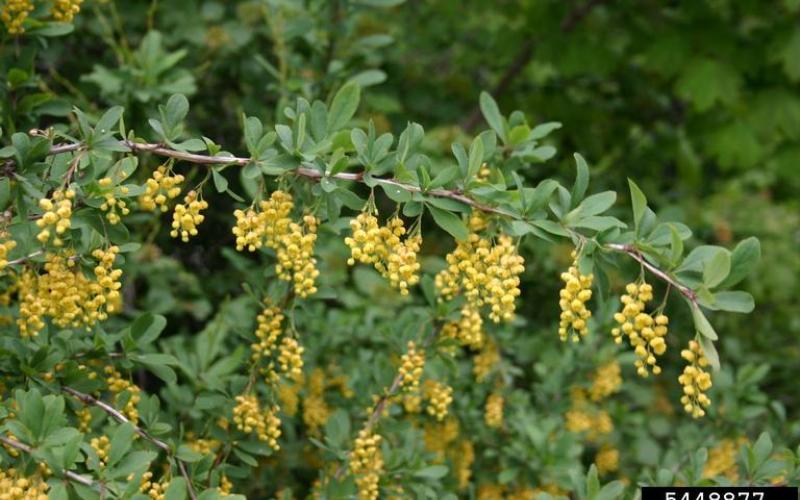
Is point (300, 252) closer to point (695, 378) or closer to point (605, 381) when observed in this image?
point (695, 378)

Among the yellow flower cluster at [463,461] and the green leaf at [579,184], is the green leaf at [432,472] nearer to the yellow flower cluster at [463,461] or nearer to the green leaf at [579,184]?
the yellow flower cluster at [463,461]

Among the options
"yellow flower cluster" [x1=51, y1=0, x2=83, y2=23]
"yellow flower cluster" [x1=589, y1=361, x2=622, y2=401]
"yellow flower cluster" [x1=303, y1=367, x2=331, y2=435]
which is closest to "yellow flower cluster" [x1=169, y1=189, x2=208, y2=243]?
"yellow flower cluster" [x1=51, y1=0, x2=83, y2=23]

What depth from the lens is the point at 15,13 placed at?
7.03 ft

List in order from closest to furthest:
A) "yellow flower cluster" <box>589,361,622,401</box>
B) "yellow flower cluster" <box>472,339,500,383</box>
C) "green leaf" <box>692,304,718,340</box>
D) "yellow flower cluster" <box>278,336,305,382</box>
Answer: "green leaf" <box>692,304,718,340</box> < "yellow flower cluster" <box>278,336,305,382</box> < "yellow flower cluster" <box>472,339,500,383</box> < "yellow flower cluster" <box>589,361,622,401</box>

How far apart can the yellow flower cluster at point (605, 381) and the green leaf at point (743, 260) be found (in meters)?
1.35

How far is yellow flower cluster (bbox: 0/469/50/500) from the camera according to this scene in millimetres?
1616

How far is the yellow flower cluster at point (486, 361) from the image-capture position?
9.30 feet

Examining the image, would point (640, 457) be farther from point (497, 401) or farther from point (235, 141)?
point (235, 141)

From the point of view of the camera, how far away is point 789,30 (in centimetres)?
381

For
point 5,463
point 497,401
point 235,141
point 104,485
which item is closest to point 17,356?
point 5,463

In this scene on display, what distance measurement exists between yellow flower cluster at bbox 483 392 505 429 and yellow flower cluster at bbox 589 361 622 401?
35cm

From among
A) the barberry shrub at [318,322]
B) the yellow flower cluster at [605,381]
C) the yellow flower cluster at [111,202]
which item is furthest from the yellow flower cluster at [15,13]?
the yellow flower cluster at [605,381]

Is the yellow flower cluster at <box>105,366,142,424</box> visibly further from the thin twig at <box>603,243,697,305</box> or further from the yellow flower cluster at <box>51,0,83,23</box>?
the thin twig at <box>603,243,697,305</box>

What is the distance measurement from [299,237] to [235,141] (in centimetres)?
189
